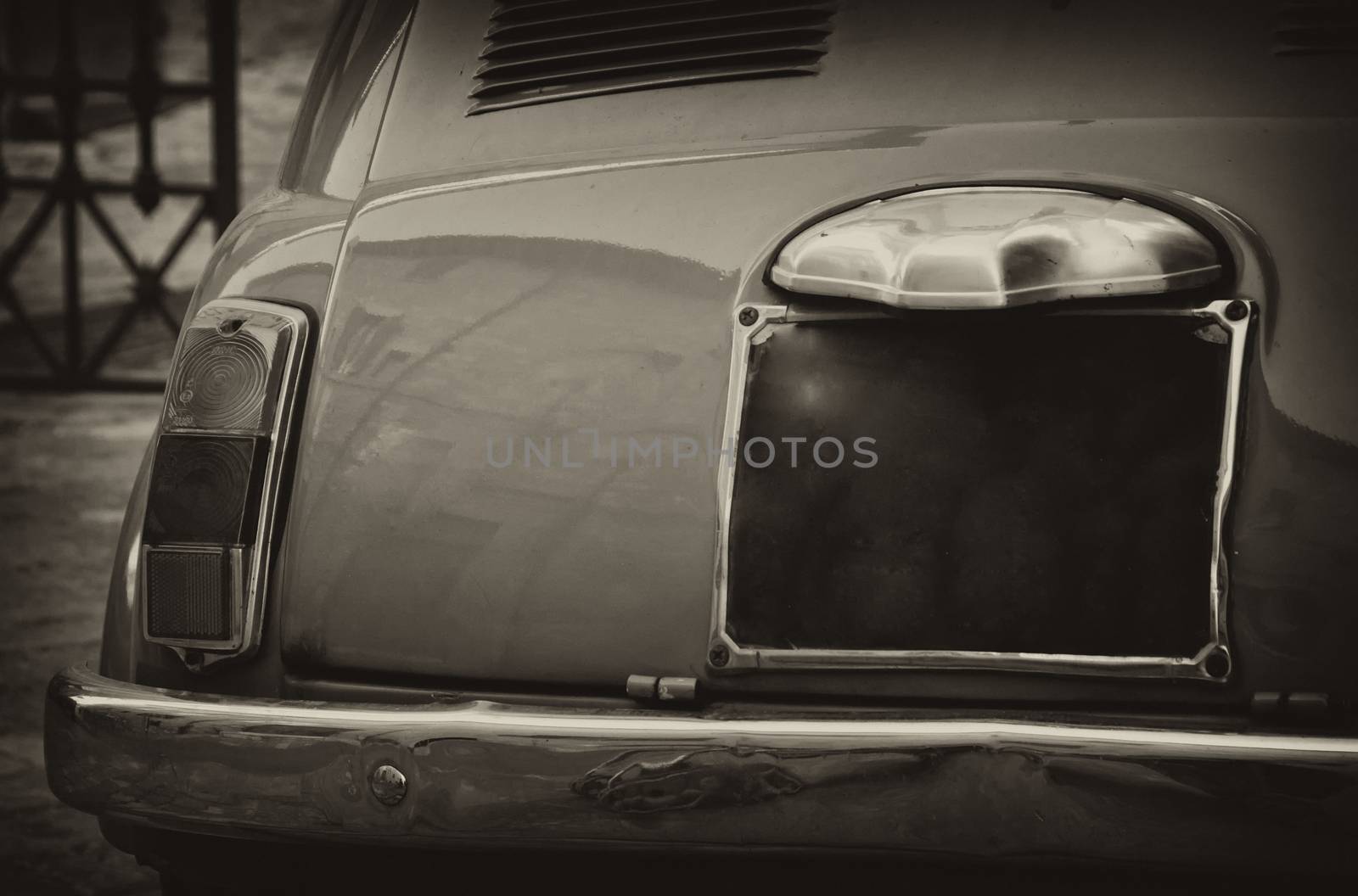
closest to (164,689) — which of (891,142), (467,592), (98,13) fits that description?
(467,592)

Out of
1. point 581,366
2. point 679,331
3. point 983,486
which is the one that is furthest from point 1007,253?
point 581,366

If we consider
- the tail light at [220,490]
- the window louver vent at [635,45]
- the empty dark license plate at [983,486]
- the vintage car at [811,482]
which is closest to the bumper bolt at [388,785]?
the vintage car at [811,482]

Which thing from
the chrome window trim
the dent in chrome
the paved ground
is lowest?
the paved ground

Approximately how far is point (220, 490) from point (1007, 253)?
91 cm

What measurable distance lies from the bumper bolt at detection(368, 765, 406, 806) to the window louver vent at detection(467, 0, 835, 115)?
877 mm

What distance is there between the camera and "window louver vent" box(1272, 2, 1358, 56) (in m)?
1.56

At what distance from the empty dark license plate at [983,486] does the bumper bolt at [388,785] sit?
14.7 inches

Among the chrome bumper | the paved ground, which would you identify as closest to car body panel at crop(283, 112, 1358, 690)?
the chrome bumper

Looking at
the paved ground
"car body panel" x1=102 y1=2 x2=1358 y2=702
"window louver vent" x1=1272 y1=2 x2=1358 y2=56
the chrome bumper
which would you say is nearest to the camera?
the chrome bumper

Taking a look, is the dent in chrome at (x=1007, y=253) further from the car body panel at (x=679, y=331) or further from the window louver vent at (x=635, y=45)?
the window louver vent at (x=635, y=45)

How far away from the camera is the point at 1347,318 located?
1.44 m

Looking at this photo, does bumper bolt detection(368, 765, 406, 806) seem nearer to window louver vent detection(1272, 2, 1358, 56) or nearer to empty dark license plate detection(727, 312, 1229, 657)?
empty dark license plate detection(727, 312, 1229, 657)

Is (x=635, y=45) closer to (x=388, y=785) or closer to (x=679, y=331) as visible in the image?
(x=679, y=331)

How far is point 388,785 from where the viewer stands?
1482 mm
